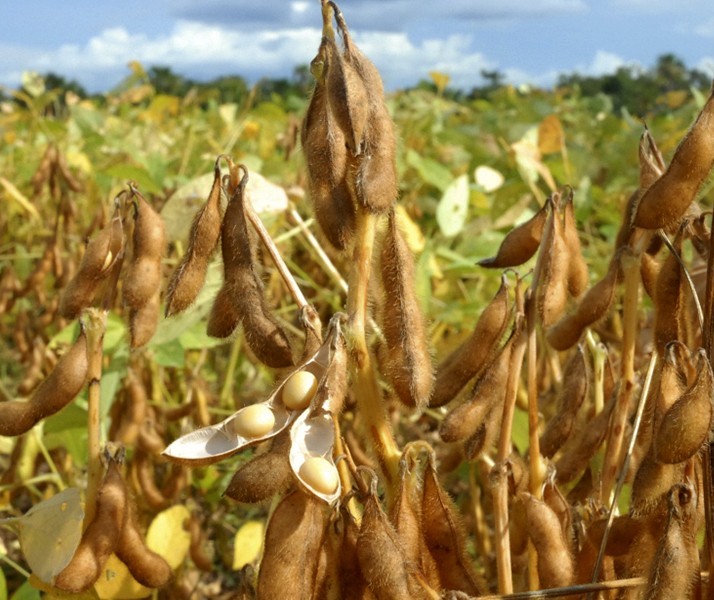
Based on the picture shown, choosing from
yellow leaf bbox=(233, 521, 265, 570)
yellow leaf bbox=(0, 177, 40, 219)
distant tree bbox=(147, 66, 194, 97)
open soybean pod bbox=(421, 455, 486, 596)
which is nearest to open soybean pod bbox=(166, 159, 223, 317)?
open soybean pod bbox=(421, 455, 486, 596)

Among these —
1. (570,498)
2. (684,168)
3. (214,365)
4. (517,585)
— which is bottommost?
(214,365)

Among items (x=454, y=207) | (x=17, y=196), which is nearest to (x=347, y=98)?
(x=454, y=207)

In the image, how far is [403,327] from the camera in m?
0.98

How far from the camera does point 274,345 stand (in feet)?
3.18

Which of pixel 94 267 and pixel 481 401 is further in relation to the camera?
pixel 94 267

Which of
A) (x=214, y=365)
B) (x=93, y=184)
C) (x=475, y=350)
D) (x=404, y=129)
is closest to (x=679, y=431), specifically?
(x=475, y=350)

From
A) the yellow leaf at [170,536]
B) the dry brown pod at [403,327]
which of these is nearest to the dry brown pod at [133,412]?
the yellow leaf at [170,536]

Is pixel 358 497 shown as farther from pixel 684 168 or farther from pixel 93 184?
pixel 93 184

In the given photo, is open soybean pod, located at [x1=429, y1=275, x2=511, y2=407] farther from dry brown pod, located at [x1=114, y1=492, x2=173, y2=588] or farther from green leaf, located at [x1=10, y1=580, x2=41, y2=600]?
green leaf, located at [x1=10, y1=580, x2=41, y2=600]

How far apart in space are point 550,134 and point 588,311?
1.81 metres

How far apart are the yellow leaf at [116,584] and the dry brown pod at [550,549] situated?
660mm

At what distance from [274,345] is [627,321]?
457mm

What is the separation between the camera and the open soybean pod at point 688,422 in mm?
858

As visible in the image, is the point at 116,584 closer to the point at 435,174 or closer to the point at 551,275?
the point at 551,275
